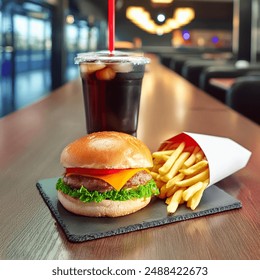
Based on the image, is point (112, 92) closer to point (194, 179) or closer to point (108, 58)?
point (108, 58)

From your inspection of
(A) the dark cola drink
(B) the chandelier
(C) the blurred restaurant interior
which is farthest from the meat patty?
(C) the blurred restaurant interior

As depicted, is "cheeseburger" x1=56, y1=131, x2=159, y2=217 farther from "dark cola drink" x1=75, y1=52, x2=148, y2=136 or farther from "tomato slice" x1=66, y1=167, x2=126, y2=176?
"dark cola drink" x1=75, y1=52, x2=148, y2=136

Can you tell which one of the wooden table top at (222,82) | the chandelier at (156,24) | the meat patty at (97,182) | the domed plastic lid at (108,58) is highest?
the chandelier at (156,24)

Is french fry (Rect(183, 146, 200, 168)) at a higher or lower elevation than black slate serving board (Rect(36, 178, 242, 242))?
higher

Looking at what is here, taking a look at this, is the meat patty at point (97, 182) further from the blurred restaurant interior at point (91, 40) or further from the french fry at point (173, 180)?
the blurred restaurant interior at point (91, 40)

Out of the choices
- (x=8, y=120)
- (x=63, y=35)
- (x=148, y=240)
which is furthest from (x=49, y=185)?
(x=63, y=35)

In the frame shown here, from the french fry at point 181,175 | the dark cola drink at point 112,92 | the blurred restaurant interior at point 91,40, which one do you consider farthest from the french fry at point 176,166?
the blurred restaurant interior at point 91,40
